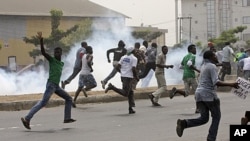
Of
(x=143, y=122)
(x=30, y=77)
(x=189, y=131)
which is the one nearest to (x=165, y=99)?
(x=143, y=122)

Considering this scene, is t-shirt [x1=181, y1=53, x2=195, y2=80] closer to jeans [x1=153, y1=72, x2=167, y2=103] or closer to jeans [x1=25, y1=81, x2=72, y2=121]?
jeans [x1=153, y1=72, x2=167, y2=103]

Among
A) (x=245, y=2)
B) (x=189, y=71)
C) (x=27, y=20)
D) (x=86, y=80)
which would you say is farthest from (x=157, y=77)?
(x=245, y=2)

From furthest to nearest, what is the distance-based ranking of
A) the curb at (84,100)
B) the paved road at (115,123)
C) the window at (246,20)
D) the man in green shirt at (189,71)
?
the window at (246,20) < the curb at (84,100) < the man in green shirt at (189,71) < the paved road at (115,123)

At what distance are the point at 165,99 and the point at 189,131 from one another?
7387 mm

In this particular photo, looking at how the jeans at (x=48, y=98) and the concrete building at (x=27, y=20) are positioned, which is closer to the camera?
the jeans at (x=48, y=98)

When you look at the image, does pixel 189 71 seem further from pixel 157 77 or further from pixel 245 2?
pixel 245 2

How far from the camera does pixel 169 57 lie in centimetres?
3184

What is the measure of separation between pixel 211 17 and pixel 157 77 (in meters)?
87.8

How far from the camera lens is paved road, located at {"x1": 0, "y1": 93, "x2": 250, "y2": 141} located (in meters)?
10.4

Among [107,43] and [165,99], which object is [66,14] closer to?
[107,43]

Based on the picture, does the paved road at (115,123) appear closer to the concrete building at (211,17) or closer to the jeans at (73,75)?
the jeans at (73,75)

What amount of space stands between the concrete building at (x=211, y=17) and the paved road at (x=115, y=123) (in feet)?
255

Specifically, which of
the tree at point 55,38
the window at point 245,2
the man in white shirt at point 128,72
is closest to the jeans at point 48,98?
the man in white shirt at point 128,72

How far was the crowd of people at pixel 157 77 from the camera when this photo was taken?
29.9ft
